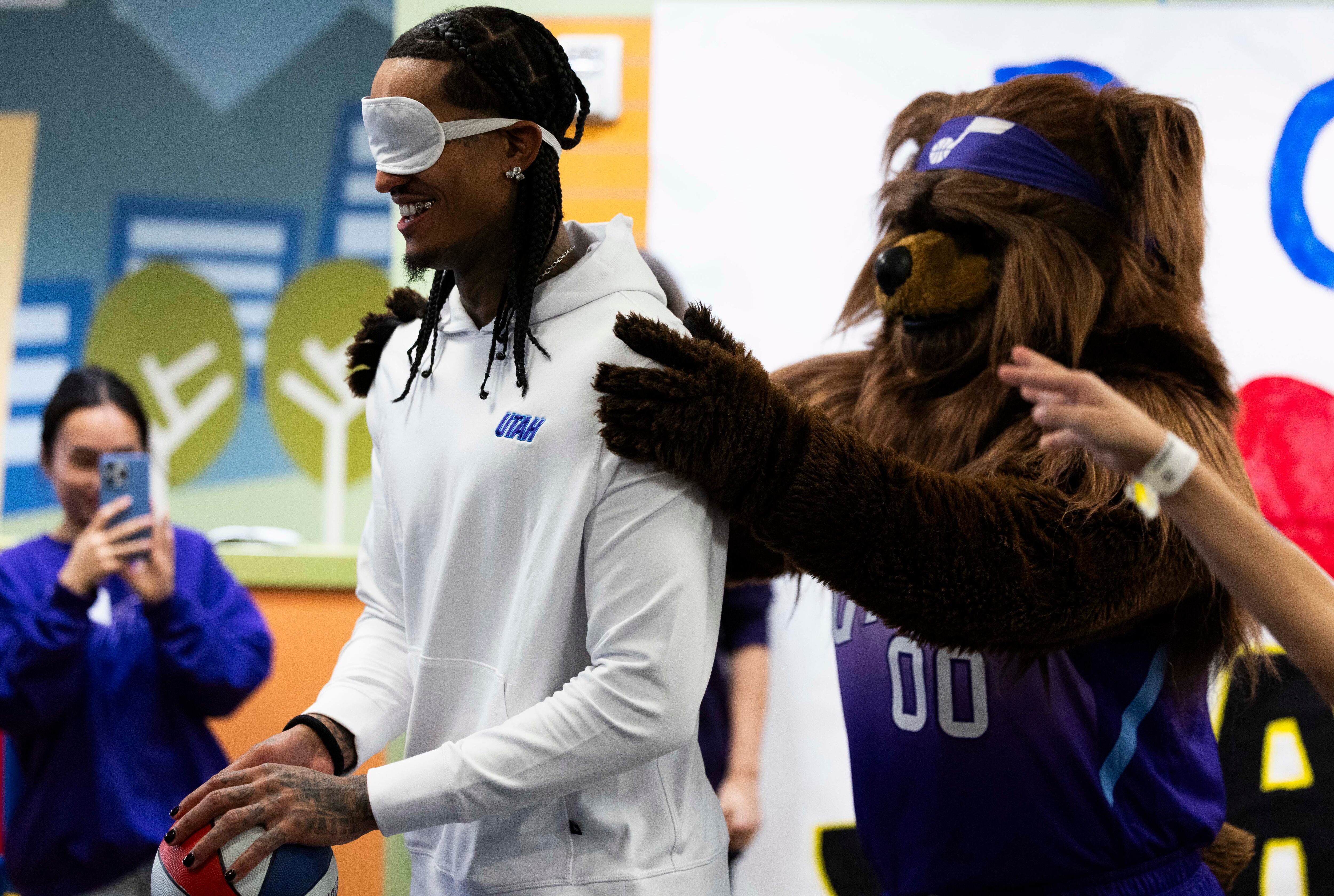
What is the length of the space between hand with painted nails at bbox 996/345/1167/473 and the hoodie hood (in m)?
0.39

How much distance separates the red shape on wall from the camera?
2225 mm

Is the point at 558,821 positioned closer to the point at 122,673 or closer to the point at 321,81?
the point at 122,673

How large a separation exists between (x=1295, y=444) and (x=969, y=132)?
1.26 metres

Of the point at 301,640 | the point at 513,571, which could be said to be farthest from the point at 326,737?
the point at 301,640

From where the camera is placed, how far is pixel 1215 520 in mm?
956

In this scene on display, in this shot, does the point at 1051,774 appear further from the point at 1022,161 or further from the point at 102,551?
the point at 102,551

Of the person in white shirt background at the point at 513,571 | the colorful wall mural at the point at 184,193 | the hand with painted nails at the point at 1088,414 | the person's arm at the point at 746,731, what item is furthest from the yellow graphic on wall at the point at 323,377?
the hand with painted nails at the point at 1088,414

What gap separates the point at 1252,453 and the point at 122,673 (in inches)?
85.5

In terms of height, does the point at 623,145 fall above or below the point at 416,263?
below

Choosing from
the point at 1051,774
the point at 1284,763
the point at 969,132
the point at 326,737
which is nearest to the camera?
the point at 326,737

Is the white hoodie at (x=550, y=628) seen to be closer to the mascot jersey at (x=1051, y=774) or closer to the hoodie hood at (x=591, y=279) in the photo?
the hoodie hood at (x=591, y=279)

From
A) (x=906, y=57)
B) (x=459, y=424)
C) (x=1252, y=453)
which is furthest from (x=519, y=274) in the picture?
(x=1252, y=453)

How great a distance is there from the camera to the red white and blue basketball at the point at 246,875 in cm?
98

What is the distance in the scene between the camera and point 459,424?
111 cm
